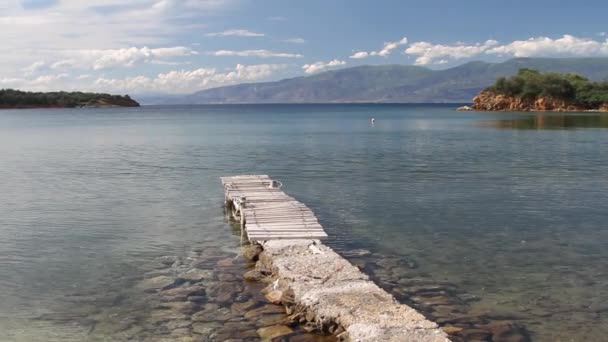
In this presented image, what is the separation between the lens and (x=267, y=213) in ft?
65.9

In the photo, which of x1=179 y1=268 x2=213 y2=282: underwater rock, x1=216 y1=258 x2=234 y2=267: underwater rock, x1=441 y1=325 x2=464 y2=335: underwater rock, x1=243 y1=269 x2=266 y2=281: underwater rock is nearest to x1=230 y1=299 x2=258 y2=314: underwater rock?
x1=243 y1=269 x2=266 y2=281: underwater rock

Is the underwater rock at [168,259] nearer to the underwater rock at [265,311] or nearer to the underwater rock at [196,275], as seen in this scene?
the underwater rock at [196,275]

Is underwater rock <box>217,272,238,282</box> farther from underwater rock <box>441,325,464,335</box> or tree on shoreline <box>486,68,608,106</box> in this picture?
tree on shoreline <box>486,68,608,106</box>

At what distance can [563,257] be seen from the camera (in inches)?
669

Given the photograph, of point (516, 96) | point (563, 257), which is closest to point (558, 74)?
point (516, 96)

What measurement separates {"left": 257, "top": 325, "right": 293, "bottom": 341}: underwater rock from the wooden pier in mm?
4935

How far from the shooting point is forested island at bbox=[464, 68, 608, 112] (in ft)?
511

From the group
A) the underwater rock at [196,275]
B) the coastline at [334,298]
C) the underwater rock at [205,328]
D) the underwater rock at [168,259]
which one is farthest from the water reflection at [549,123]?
the underwater rock at [205,328]

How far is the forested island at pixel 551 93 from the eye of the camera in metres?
156

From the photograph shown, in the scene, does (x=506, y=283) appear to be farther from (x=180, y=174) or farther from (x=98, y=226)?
(x=180, y=174)

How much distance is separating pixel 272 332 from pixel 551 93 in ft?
537

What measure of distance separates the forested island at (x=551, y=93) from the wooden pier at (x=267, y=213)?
14900 cm

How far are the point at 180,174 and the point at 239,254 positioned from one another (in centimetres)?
1907

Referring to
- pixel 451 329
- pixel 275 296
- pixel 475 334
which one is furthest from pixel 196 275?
pixel 475 334
